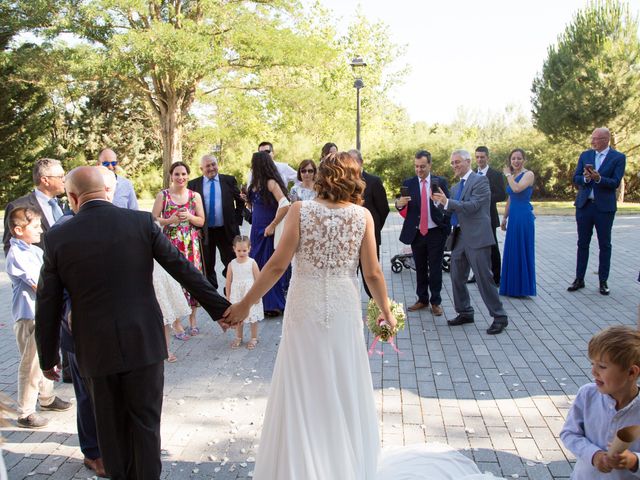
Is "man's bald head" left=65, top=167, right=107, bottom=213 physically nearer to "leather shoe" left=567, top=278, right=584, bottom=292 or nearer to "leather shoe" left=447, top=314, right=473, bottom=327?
"leather shoe" left=447, top=314, right=473, bottom=327

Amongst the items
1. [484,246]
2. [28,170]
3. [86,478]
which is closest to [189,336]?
[86,478]

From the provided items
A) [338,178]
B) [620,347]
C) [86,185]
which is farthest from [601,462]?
[86,185]

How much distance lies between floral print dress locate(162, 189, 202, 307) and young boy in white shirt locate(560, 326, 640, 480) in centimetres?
496

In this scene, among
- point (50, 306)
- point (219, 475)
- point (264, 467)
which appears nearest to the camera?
point (50, 306)

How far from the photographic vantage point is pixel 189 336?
7.30m

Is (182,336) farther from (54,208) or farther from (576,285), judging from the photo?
(576,285)

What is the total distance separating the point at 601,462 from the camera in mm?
2668

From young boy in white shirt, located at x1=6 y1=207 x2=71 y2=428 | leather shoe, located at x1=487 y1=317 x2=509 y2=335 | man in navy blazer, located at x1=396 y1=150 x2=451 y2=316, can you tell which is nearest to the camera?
young boy in white shirt, located at x1=6 y1=207 x2=71 y2=428

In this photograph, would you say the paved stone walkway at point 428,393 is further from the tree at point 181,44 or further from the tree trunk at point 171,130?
the tree trunk at point 171,130

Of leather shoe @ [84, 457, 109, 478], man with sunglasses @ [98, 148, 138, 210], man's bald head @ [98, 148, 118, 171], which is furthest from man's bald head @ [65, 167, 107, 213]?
man's bald head @ [98, 148, 118, 171]

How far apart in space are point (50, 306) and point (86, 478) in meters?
1.61

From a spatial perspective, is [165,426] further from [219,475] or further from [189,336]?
[189,336]

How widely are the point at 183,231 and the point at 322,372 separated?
4.04 m

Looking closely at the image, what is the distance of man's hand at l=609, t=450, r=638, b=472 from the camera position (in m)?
2.56
